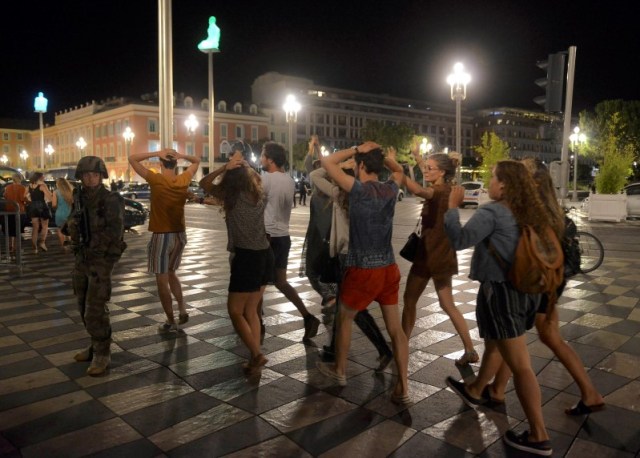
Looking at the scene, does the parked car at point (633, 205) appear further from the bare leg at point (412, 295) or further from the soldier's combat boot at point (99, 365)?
the soldier's combat boot at point (99, 365)

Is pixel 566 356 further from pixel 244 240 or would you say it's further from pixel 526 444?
pixel 244 240

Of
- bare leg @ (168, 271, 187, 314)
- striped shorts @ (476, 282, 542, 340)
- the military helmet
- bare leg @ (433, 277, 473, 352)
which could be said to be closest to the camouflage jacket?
the military helmet

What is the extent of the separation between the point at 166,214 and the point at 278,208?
1094mm

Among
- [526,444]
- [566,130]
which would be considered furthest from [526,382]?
[566,130]

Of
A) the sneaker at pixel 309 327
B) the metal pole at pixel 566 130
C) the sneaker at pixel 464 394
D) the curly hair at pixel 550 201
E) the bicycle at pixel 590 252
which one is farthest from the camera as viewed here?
the metal pole at pixel 566 130

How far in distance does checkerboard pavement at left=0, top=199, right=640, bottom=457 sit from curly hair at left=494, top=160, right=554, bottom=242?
4.29ft

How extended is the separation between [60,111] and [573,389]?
9906cm

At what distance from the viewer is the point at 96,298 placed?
429 centimetres

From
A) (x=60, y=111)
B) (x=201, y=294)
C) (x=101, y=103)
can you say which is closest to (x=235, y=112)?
(x=101, y=103)

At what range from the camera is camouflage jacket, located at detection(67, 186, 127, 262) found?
14.0ft

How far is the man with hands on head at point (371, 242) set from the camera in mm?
3561

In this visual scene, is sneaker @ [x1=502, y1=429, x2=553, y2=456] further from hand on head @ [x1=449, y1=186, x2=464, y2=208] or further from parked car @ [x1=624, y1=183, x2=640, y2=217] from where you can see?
parked car @ [x1=624, y1=183, x2=640, y2=217]

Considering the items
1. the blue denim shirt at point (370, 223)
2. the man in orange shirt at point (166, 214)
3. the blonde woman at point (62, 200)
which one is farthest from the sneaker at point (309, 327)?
the blonde woman at point (62, 200)

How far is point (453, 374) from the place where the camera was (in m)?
4.27
